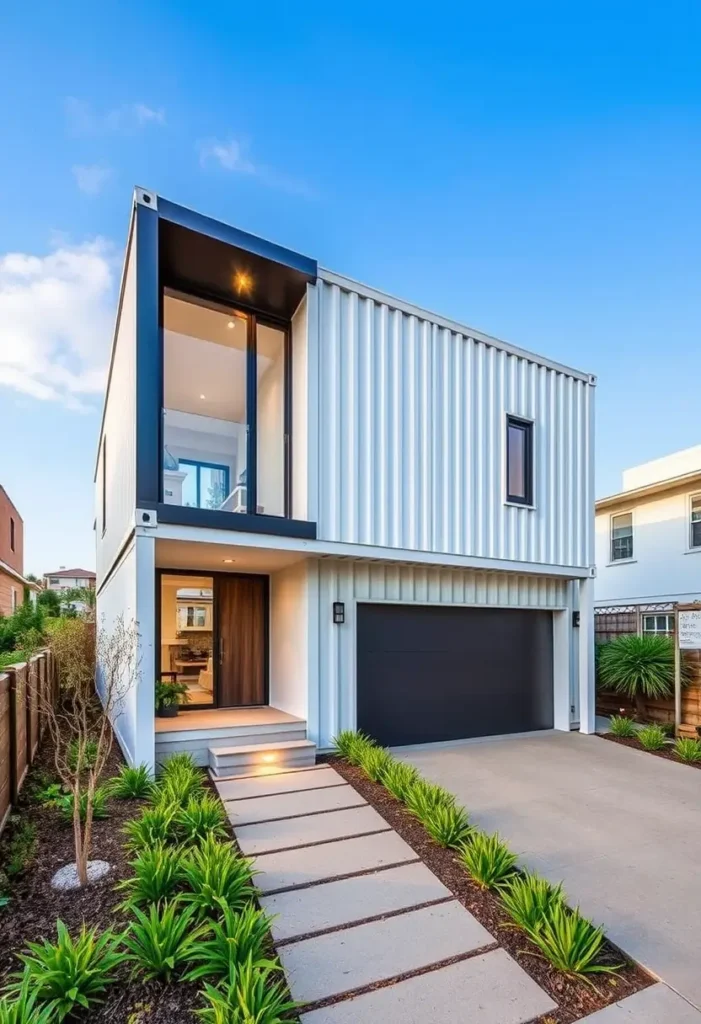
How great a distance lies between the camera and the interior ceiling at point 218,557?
20.4ft

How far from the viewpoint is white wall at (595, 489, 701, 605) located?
504 inches

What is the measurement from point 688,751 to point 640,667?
1.94 meters

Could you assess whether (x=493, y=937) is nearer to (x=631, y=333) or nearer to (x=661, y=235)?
(x=661, y=235)

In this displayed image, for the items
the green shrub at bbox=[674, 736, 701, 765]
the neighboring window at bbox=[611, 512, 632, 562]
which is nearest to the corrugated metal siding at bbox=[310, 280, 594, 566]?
the green shrub at bbox=[674, 736, 701, 765]

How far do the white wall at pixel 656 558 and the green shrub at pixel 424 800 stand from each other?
34.8 feet

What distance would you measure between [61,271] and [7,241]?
3.35 feet

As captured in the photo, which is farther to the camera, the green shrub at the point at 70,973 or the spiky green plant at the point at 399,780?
the spiky green plant at the point at 399,780

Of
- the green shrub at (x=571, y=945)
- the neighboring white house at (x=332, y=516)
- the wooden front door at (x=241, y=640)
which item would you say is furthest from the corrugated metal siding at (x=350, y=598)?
the green shrub at (x=571, y=945)

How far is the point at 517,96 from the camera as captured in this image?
9117mm

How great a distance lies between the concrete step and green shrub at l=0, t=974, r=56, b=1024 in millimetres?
3393

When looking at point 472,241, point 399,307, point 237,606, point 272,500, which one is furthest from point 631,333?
point 237,606

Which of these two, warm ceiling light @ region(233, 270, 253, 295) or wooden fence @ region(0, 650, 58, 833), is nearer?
wooden fence @ region(0, 650, 58, 833)

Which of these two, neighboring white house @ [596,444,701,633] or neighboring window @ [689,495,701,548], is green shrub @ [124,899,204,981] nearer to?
neighboring white house @ [596,444,701,633]

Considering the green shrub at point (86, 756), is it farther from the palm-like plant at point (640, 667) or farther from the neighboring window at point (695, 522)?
the neighboring window at point (695, 522)
